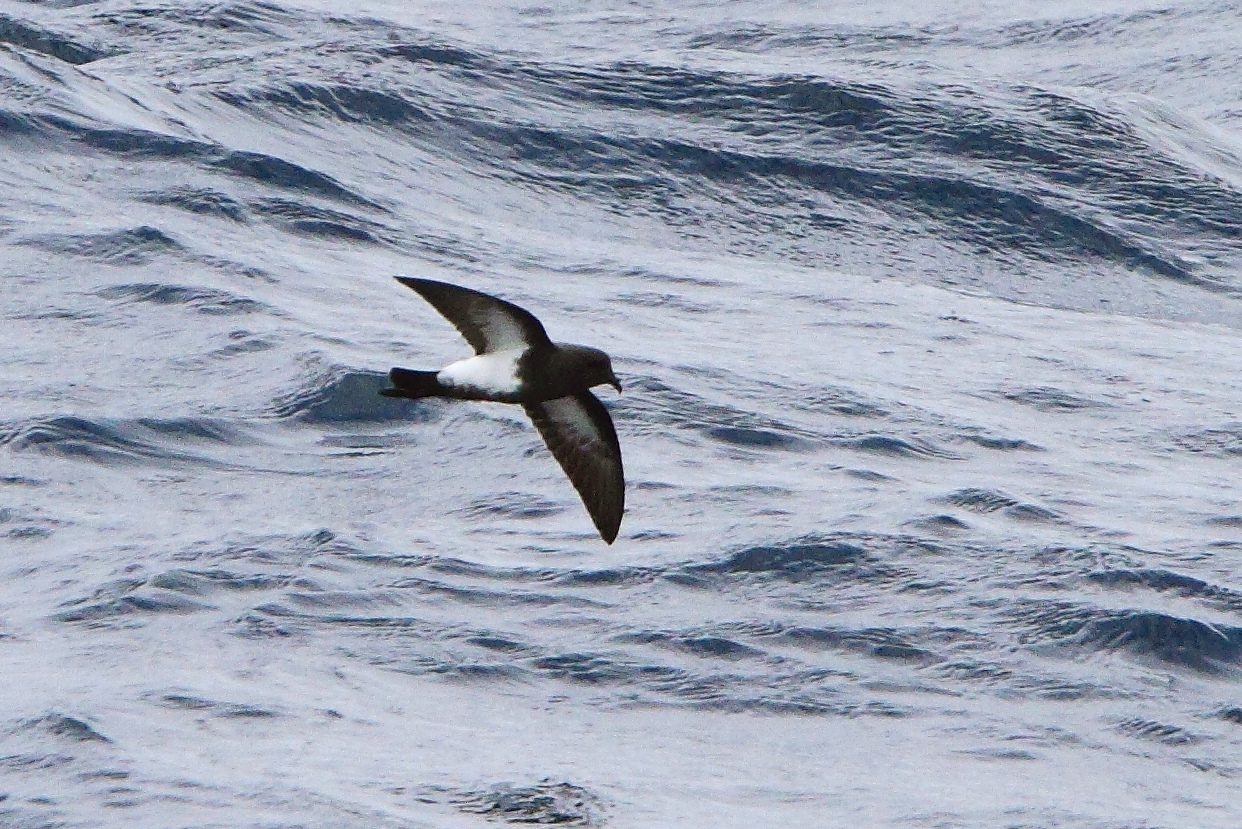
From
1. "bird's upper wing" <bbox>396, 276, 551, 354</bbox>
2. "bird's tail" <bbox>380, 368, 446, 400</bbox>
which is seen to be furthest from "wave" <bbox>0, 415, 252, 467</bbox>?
"bird's tail" <bbox>380, 368, 446, 400</bbox>

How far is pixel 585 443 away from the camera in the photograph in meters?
9.00

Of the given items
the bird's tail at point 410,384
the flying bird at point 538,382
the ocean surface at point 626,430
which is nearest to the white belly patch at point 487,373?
the flying bird at point 538,382

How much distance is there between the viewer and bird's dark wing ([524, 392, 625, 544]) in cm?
892

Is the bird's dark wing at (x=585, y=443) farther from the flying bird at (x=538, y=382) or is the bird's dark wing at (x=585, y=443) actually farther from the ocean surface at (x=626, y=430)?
the ocean surface at (x=626, y=430)

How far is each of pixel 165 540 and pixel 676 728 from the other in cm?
327

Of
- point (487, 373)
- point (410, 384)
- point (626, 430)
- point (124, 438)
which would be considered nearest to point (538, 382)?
point (487, 373)

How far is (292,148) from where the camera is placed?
1733 centimetres

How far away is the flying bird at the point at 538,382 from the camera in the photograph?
26.6 ft

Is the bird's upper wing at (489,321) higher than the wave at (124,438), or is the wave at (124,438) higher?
the bird's upper wing at (489,321)

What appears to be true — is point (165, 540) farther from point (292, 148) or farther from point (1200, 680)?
point (292, 148)

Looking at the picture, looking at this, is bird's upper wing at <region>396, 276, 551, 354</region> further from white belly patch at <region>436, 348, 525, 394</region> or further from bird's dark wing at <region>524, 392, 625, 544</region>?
bird's dark wing at <region>524, 392, 625, 544</region>

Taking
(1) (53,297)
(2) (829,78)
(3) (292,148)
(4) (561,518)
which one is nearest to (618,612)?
(4) (561,518)

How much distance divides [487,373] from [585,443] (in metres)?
0.83

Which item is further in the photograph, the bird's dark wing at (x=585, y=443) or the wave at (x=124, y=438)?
the wave at (x=124, y=438)
